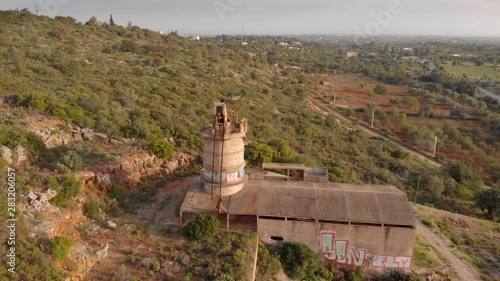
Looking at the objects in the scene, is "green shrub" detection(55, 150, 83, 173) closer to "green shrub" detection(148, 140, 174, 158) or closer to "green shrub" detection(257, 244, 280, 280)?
"green shrub" detection(148, 140, 174, 158)

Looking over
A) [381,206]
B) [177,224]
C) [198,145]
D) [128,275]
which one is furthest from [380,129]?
[128,275]

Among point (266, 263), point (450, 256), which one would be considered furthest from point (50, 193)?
point (450, 256)

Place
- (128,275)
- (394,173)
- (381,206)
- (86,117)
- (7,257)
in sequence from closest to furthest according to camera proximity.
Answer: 1. (7,257)
2. (128,275)
3. (381,206)
4. (86,117)
5. (394,173)

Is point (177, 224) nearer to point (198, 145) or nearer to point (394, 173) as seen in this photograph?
point (198, 145)

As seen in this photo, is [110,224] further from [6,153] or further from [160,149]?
[160,149]

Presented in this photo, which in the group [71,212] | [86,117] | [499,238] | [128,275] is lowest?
[499,238]

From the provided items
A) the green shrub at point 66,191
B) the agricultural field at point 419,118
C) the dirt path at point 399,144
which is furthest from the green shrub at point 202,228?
the agricultural field at point 419,118

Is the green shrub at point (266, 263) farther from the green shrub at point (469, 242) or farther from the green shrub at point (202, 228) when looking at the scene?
the green shrub at point (469, 242)
